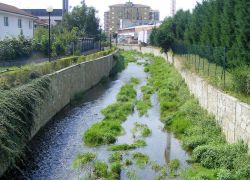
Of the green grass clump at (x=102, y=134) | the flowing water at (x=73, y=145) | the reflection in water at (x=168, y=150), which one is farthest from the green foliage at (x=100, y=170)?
the green grass clump at (x=102, y=134)

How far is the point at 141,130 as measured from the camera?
18.1 m

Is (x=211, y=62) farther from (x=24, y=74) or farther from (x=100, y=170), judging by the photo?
(x=100, y=170)

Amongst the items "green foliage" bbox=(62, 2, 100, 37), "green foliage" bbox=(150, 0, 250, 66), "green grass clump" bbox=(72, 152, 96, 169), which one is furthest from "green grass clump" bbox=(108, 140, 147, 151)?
"green foliage" bbox=(62, 2, 100, 37)

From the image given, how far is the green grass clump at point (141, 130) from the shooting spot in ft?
57.3

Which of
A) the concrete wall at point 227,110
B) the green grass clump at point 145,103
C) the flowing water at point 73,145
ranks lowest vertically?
the flowing water at point 73,145

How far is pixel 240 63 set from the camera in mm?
20266

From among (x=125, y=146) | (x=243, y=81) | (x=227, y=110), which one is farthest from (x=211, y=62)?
(x=125, y=146)

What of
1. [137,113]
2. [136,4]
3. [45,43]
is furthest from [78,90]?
[136,4]

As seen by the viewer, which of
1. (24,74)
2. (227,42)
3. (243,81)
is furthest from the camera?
(227,42)

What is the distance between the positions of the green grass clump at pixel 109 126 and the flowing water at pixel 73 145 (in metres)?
0.31

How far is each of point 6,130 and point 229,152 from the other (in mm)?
6305

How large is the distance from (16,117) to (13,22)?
100ft

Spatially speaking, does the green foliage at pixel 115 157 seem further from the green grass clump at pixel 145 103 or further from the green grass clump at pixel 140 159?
the green grass clump at pixel 145 103

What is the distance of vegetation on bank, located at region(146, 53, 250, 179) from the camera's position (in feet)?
36.9
